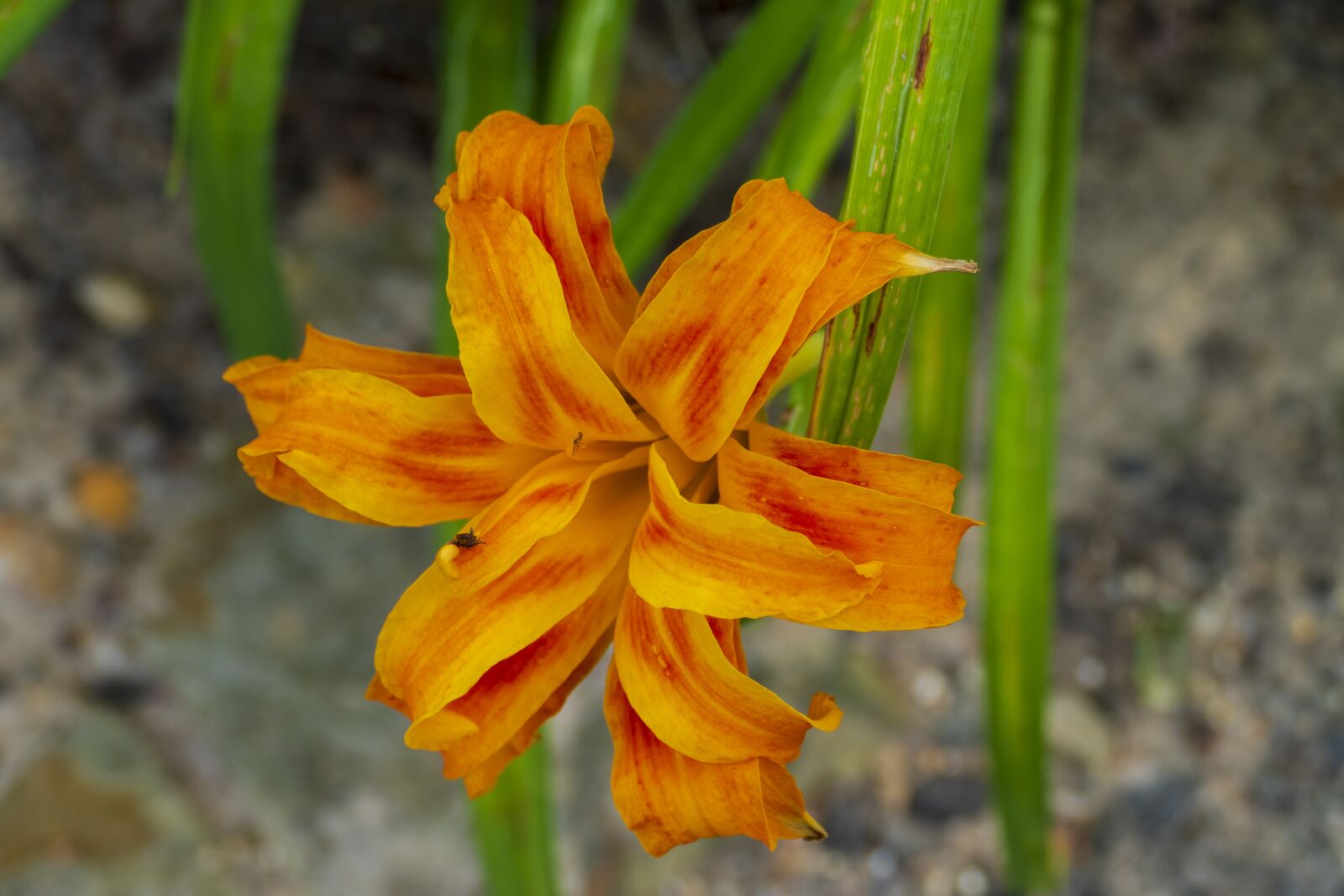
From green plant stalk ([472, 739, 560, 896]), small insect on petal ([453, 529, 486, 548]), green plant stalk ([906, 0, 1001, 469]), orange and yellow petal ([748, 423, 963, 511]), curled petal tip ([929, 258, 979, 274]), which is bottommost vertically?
green plant stalk ([472, 739, 560, 896])


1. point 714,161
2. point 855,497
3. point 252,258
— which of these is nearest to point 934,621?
point 855,497

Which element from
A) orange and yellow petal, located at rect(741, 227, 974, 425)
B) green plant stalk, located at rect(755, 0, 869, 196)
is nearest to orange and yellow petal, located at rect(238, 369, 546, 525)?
orange and yellow petal, located at rect(741, 227, 974, 425)

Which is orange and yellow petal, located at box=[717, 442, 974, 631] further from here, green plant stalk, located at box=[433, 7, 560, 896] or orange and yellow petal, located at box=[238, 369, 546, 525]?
green plant stalk, located at box=[433, 7, 560, 896]

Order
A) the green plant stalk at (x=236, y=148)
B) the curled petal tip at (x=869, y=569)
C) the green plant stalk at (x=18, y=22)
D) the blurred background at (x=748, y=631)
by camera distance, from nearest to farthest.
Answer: the curled petal tip at (x=869, y=569) → the green plant stalk at (x=18, y=22) → the green plant stalk at (x=236, y=148) → the blurred background at (x=748, y=631)

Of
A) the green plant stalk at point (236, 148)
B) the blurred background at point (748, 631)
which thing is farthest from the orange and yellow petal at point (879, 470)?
the blurred background at point (748, 631)

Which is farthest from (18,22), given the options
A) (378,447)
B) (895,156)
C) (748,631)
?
(748,631)

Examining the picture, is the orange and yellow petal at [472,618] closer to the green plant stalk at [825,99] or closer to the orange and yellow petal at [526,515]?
the orange and yellow petal at [526,515]
